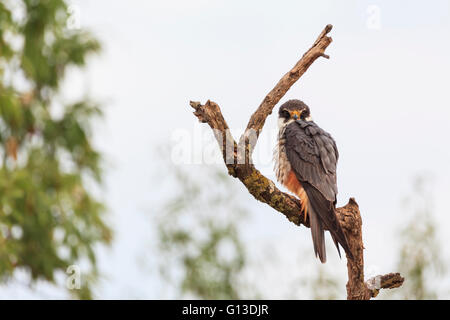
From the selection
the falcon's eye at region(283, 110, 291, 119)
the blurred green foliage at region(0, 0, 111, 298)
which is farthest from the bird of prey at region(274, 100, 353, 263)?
the blurred green foliage at region(0, 0, 111, 298)

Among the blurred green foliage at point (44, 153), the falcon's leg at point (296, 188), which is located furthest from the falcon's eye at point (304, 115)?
the blurred green foliage at point (44, 153)

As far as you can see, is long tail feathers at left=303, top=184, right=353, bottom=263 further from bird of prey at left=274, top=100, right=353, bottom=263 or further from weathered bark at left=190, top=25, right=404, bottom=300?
weathered bark at left=190, top=25, right=404, bottom=300

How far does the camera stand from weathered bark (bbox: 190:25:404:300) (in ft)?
14.1

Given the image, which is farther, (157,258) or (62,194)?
(62,194)

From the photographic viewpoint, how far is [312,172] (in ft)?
16.8

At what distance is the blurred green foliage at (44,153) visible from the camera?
469 inches

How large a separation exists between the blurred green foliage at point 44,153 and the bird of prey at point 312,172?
23.2ft

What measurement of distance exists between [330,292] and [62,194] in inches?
234

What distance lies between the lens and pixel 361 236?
186 inches

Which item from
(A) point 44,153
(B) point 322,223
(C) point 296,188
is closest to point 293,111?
(C) point 296,188

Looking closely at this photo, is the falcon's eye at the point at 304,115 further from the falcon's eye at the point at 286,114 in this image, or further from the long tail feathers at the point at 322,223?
the long tail feathers at the point at 322,223

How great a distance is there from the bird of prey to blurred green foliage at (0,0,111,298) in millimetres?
7062
